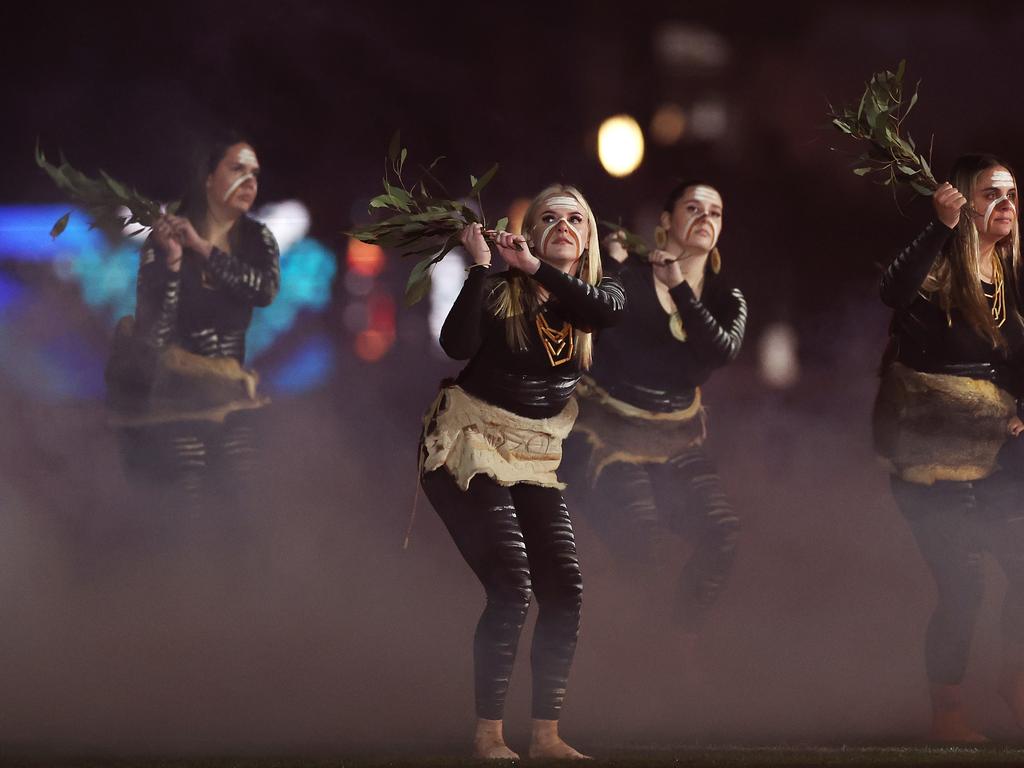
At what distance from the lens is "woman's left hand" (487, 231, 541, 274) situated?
12.9 ft

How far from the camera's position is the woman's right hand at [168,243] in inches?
215

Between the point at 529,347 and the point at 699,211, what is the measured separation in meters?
1.49

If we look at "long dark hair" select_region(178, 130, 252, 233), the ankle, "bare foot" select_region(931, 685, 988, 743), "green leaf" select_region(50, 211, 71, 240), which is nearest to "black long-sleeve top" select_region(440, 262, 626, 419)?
the ankle

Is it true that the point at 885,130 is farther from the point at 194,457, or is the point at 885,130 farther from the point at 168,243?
the point at 194,457

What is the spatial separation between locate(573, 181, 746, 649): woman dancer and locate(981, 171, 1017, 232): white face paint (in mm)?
969

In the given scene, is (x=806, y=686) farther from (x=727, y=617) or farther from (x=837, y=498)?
(x=837, y=498)

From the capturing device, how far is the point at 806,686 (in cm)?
505

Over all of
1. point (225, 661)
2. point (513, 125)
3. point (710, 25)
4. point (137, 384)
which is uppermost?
point (710, 25)

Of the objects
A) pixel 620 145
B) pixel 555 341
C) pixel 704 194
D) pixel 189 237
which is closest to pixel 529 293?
pixel 555 341

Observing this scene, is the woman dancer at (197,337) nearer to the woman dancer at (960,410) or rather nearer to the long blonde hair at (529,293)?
the long blonde hair at (529,293)

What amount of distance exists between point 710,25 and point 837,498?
2.27 m

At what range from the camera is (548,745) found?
3.88 meters

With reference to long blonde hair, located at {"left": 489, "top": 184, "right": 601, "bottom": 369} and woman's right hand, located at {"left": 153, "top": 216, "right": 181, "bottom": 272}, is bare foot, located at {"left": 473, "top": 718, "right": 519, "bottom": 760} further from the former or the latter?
woman's right hand, located at {"left": 153, "top": 216, "right": 181, "bottom": 272}

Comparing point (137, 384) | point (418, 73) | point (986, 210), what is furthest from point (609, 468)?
point (418, 73)
